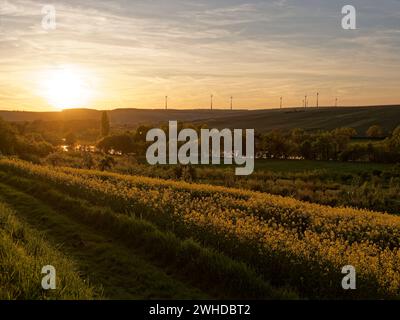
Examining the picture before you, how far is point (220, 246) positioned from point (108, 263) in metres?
3.09

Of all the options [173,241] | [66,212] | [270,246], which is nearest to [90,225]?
[66,212]

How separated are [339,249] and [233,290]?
3933 millimetres

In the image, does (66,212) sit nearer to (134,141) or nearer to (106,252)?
(106,252)

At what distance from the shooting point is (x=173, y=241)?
571 inches
